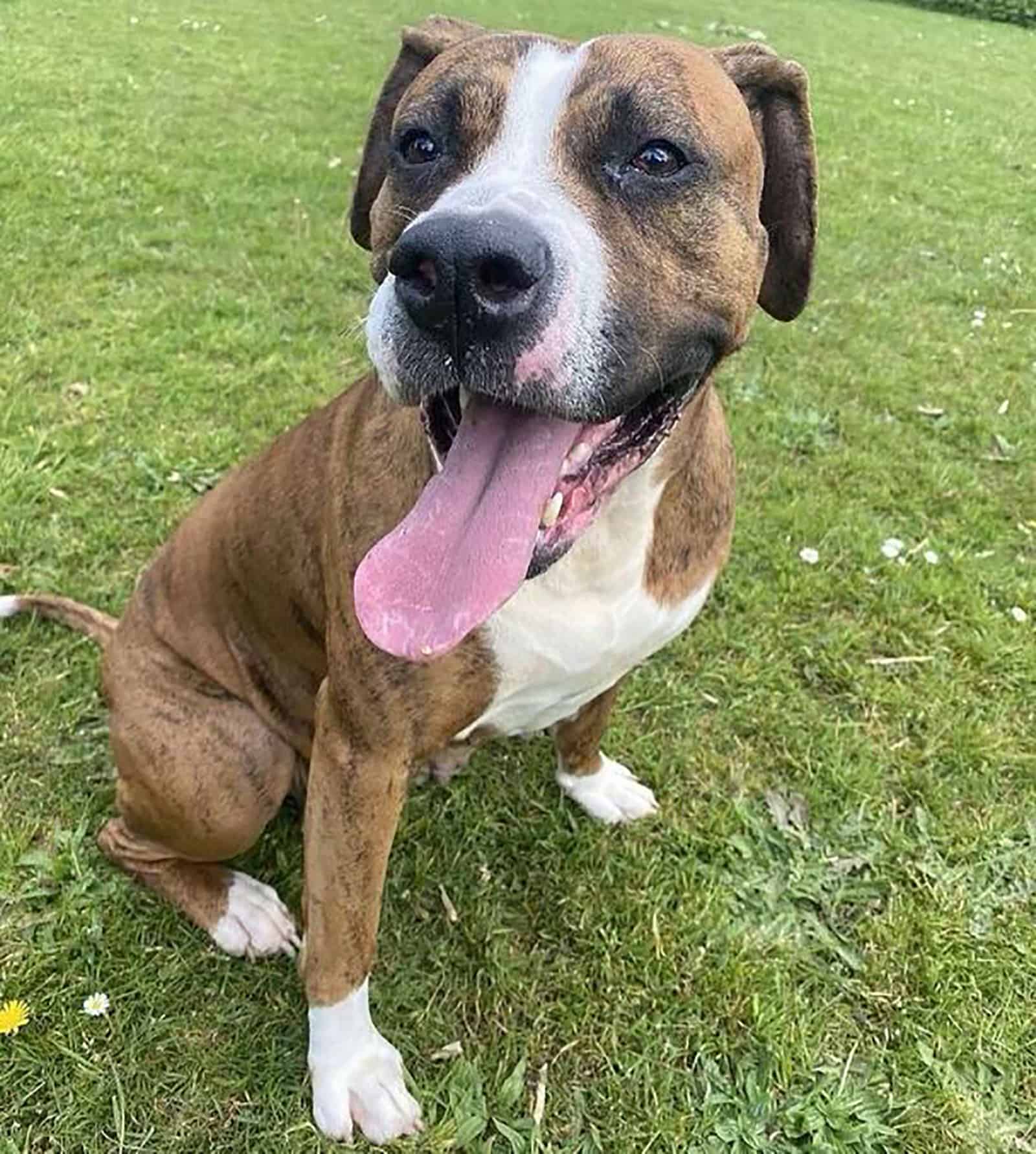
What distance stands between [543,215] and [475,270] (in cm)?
17

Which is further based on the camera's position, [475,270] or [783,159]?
[783,159]

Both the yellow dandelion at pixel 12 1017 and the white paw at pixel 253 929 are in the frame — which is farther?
the white paw at pixel 253 929

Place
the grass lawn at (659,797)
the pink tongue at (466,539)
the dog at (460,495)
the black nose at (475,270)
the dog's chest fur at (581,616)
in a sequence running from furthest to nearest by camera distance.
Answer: the grass lawn at (659,797), the dog's chest fur at (581,616), the pink tongue at (466,539), the dog at (460,495), the black nose at (475,270)

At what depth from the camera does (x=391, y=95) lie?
100 inches

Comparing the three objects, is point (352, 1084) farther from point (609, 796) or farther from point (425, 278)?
point (425, 278)

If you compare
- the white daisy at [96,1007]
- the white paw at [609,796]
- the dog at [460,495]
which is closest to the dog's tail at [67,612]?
the dog at [460,495]

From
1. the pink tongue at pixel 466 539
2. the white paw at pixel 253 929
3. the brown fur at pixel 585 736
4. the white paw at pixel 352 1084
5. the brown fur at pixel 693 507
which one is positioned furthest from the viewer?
the brown fur at pixel 585 736

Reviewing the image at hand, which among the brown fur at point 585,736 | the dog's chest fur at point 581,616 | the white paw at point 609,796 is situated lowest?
the white paw at point 609,796

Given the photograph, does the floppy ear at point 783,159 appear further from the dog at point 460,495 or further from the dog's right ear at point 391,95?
the dog's right ear at point 391,95

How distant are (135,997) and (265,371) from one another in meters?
3.11

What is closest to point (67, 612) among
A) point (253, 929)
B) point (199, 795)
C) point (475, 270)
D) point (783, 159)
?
→ point (199, 795)

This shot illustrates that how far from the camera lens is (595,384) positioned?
1.82 meters

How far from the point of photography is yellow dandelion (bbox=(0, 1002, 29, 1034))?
2.57m

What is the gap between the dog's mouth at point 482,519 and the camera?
1949 mm
